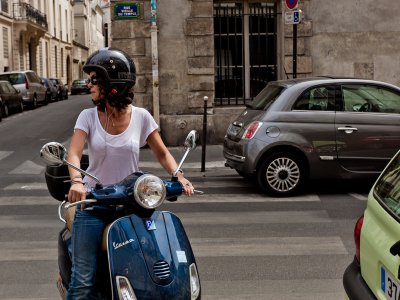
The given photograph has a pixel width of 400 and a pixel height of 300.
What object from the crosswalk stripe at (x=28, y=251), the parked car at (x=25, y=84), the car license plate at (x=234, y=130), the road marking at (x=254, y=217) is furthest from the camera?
the parked car at (x=25, y=84)

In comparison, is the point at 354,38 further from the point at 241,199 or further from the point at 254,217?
the point at 254,217

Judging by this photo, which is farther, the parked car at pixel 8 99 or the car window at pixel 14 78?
the car window at pixel 14 78

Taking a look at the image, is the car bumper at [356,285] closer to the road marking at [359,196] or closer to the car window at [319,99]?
the road marking at [359,196]

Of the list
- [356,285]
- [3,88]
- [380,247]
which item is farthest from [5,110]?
[380,247]

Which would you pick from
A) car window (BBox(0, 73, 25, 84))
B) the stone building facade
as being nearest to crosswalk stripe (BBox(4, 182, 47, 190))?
the stone building facade

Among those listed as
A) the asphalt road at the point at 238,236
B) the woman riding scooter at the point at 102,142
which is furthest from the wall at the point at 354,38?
the woman riding scooter at the point at 102,142

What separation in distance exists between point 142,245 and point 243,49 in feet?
39.1

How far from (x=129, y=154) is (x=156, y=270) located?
789 millimetres

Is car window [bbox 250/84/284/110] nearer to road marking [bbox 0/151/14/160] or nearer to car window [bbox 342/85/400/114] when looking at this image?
car window [bbox 342/85/400/114]

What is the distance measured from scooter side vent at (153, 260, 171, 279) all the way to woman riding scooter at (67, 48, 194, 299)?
394 mm

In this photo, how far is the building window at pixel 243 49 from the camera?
14.5 metres

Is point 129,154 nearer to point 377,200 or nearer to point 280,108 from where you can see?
point 377,200

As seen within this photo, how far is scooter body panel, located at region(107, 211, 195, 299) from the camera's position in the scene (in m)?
3.05

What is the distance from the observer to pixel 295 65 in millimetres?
13367
